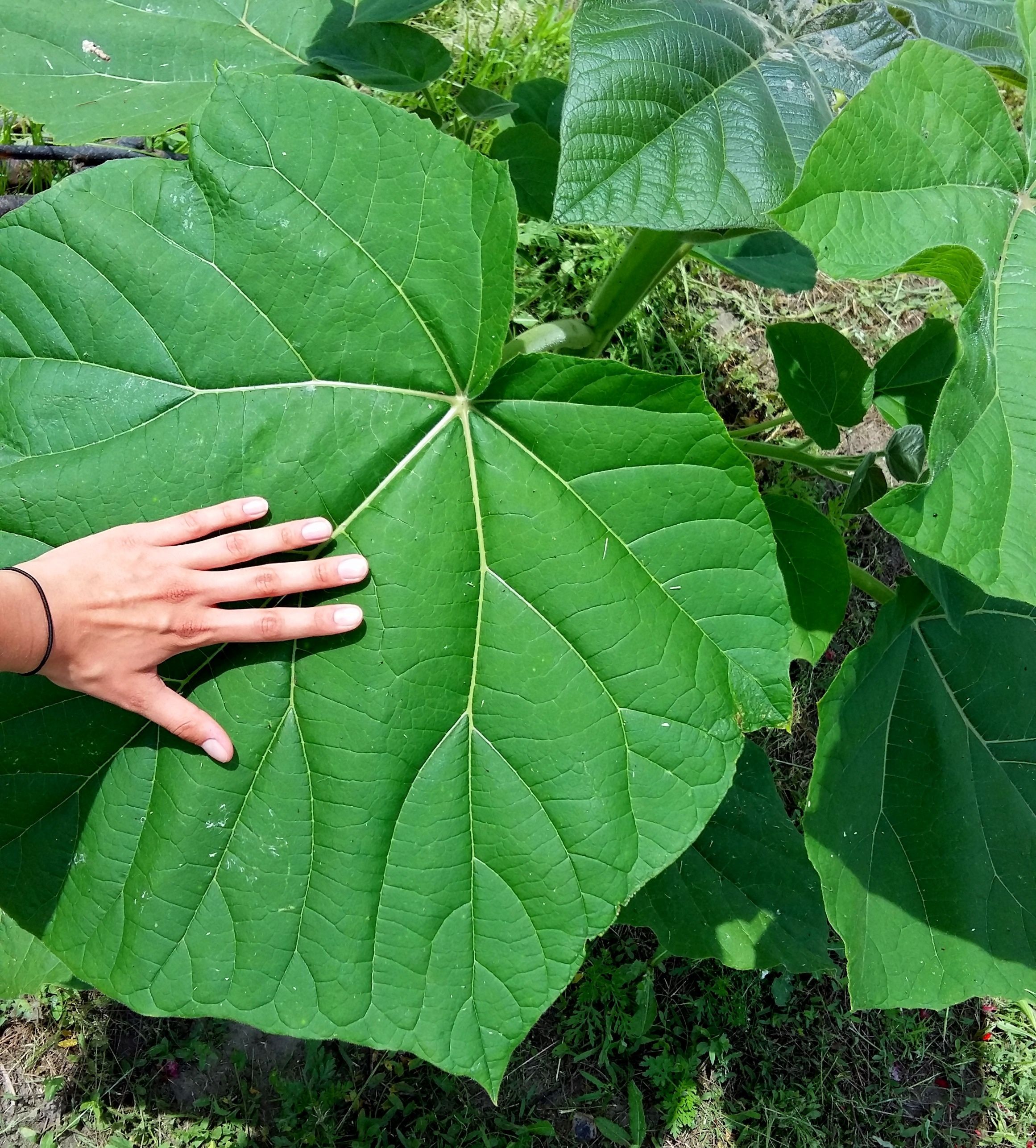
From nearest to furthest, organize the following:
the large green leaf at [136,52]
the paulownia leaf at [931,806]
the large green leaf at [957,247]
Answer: the large green leaf at [957,247] → the paulownia leaf at [931,806] → the large green leaf at [136,52]

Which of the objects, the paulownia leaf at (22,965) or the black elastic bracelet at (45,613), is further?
the paulownia leaf at (22,965)

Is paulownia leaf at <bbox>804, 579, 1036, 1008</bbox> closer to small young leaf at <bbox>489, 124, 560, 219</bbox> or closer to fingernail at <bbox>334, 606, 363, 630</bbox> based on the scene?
fingernail at <bbox>334, 606, 363, 630</bbox>

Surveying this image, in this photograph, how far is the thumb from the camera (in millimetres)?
1514

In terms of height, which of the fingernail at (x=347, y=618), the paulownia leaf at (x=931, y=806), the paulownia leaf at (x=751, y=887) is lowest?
the paulownia leaf at (x=751, y=887)

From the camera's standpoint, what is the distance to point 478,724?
159cm

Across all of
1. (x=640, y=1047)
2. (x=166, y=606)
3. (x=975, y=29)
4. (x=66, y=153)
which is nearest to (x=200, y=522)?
(x=166, y=606)

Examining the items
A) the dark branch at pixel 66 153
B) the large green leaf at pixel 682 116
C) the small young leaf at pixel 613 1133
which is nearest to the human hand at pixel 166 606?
the large green leaf at pixel 682 116

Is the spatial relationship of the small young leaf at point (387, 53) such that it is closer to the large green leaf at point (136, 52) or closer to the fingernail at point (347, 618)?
the large green leaf at point (136, 52)

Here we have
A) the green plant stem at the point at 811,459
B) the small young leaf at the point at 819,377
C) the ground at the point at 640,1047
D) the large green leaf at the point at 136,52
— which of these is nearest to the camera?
the large green leaf at the point at 136,52

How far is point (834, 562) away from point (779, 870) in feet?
2.74

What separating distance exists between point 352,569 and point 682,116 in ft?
3.20

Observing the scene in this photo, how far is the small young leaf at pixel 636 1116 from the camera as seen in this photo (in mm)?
2928

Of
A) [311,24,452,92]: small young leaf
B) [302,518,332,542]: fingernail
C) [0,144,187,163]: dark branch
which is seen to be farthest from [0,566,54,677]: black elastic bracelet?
[0,144,187,163]: dark branch

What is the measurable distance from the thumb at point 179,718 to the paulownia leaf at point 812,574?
1.34 metres
